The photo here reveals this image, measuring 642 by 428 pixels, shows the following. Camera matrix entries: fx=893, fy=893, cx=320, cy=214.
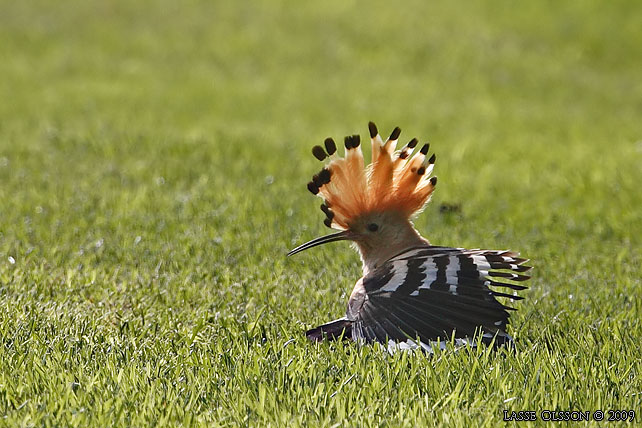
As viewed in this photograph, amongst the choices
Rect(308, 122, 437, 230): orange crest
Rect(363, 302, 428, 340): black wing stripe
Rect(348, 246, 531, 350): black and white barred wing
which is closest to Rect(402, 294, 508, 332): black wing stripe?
Rect(348, 246, 531, 350): black and white barred wing

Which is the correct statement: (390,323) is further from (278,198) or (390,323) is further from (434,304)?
(278,198)

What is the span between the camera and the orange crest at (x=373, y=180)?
159 inches

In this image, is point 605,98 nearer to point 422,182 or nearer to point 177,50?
point 177,50

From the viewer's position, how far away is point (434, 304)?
151 inches

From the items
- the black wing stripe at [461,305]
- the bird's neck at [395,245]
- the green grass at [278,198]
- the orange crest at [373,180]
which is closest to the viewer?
the green grass at [278,198]

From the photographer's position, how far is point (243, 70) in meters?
13.9

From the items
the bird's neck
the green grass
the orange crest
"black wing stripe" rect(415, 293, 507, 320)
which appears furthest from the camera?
the bird's neck

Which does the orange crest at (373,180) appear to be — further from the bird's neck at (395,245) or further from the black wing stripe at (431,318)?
the black wing stripe at (431,318)

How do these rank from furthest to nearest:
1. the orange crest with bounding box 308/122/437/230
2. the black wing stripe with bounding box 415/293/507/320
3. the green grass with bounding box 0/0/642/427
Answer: the orange crest with bounding box 308/122/437/230, the black wing stripe with bounding box 415/293/507/320, the green grass with bounding box 0/0/642/427

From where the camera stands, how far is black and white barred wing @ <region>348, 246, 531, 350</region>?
3.84m

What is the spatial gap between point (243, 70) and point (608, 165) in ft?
21.5

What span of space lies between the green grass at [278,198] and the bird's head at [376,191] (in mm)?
529

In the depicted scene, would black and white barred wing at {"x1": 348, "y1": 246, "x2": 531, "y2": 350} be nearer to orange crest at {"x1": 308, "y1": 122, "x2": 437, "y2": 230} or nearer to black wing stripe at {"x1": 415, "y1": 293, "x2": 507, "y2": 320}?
black wing stripe at {"x1": 415, "y1": 293, "x2": 507, "y2": 320}


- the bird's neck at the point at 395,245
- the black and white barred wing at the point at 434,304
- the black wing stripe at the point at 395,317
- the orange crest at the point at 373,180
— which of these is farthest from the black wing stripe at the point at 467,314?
the orange crest at the point at 373,180
